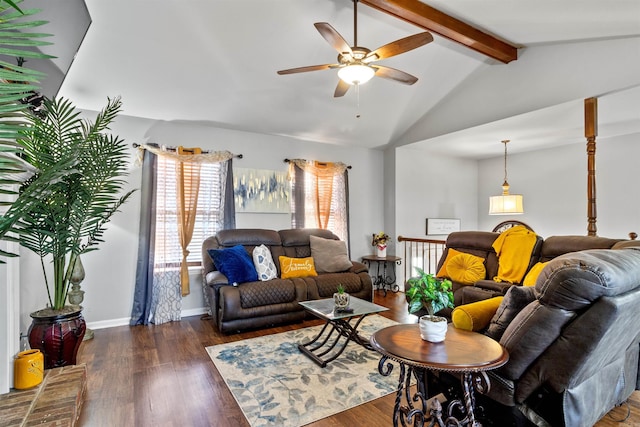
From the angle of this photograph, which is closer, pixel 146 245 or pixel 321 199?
A: pixel 146 245

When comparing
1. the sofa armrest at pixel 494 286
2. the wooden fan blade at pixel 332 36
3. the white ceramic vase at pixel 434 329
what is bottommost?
the sofa armrest at pixel 494 286

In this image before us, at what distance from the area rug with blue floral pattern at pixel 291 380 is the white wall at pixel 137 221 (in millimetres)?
1649

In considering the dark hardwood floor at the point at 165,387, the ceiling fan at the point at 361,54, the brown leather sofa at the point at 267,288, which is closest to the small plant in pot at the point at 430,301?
the dark hardwood floor at the point at 165,387

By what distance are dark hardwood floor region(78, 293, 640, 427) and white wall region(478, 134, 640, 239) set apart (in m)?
3.53

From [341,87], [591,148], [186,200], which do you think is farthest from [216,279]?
[591,148]

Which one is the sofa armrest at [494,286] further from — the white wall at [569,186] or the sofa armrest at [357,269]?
the white wall at [569,186]

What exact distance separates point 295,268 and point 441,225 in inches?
132

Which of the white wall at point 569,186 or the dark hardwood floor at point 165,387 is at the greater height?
the white wall at point 569,186

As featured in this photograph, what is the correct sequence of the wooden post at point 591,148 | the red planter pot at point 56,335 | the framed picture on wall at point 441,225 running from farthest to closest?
the framed picture on wall at point 441,225, the wooden post at point 591,148, the red planter pot at point 56,335

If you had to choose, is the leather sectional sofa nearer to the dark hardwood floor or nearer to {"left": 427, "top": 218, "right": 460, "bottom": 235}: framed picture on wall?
the dark hardwood floor

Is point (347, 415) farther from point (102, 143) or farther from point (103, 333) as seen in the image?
point (103, 333)

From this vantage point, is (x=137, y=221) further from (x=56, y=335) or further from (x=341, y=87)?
(x=341, y=87)

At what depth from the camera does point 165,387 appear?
2.52m

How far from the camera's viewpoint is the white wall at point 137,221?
390cm
